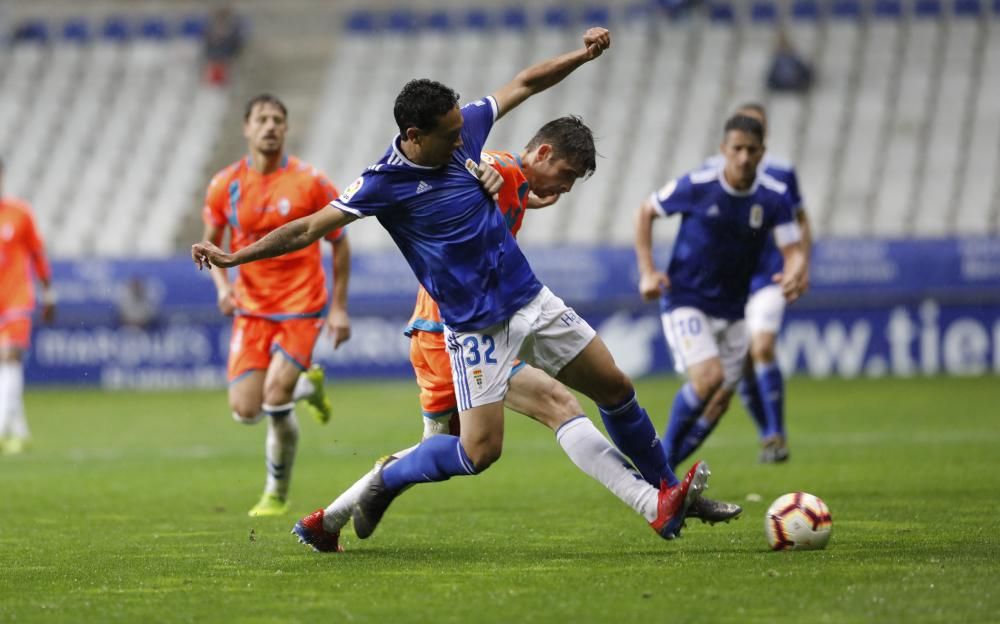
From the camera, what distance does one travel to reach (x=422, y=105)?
6.82 m

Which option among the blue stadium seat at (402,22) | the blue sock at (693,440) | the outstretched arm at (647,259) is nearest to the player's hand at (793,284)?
the outstretched arm at (647,259)

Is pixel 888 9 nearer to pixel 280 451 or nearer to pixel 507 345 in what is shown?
pixel 280 451

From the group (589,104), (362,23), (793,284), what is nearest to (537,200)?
(793,284)

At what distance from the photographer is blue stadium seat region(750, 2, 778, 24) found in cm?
3003

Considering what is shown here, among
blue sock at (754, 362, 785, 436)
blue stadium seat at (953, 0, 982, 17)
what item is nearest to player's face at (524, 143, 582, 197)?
blue sock at (754, 362, 785, 436)

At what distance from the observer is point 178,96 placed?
103 ft

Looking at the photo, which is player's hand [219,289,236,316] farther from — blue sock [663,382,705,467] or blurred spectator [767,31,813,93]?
blurred spectator [767,31,813,93]

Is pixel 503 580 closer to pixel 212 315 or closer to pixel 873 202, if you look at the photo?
pixel 212 315

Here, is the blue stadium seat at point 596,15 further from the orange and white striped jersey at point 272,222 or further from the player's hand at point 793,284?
the orange and white striped jersey at point 272,222

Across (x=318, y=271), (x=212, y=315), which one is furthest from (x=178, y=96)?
(x=318, y=271)

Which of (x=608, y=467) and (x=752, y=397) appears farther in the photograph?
(x=752, y=397)

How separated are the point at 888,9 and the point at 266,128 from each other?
72.2ft

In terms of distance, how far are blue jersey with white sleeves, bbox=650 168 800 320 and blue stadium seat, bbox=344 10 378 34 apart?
21512mm

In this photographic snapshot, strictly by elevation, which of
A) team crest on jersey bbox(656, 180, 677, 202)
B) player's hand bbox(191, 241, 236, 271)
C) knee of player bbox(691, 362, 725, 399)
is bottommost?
knee of player bbox(691, 362, 725, 399)
